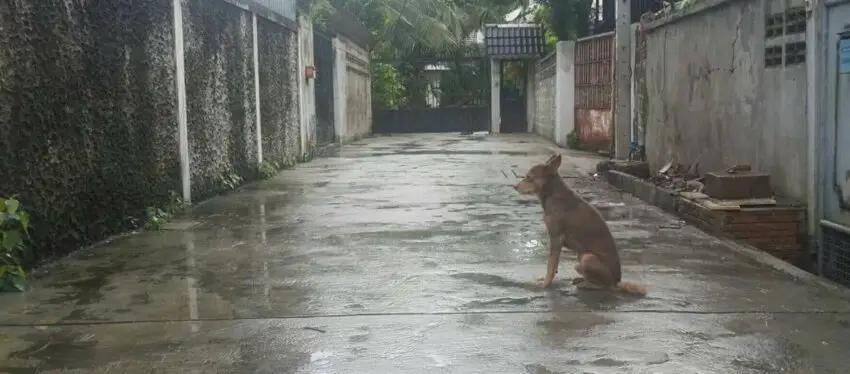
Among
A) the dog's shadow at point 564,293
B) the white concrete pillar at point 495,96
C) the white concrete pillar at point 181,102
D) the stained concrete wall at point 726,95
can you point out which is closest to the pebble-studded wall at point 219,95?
the white concrete pillar at point 181,102

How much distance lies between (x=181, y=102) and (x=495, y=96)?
72.6 ft

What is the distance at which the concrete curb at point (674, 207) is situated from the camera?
569cm

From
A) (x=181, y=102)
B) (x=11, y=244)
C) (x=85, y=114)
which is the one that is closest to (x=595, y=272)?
(x=11, y=244)

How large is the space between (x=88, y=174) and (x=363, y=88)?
2177cm

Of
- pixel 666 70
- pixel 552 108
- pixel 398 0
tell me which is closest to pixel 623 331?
pixel 666 70

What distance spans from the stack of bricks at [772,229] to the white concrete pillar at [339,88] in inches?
624

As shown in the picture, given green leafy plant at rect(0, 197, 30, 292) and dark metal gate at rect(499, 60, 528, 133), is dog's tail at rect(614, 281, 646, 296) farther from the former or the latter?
dark metal gate at rect(499, 60, 528, 133)

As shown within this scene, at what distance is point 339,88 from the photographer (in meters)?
22.4

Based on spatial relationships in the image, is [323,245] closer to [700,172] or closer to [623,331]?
[623,331]

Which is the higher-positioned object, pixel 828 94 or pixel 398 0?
pixel 398 0

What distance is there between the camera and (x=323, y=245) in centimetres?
704

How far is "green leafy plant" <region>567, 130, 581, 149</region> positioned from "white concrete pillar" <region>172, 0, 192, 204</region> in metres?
12.5

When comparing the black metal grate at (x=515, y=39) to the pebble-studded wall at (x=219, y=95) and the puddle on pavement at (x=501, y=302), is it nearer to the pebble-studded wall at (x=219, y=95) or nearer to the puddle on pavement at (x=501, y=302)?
the pebble-studded wall at (x=219, y=95)

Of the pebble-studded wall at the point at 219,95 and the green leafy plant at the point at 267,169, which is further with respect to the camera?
the green leafy plant at the point at 267,169
